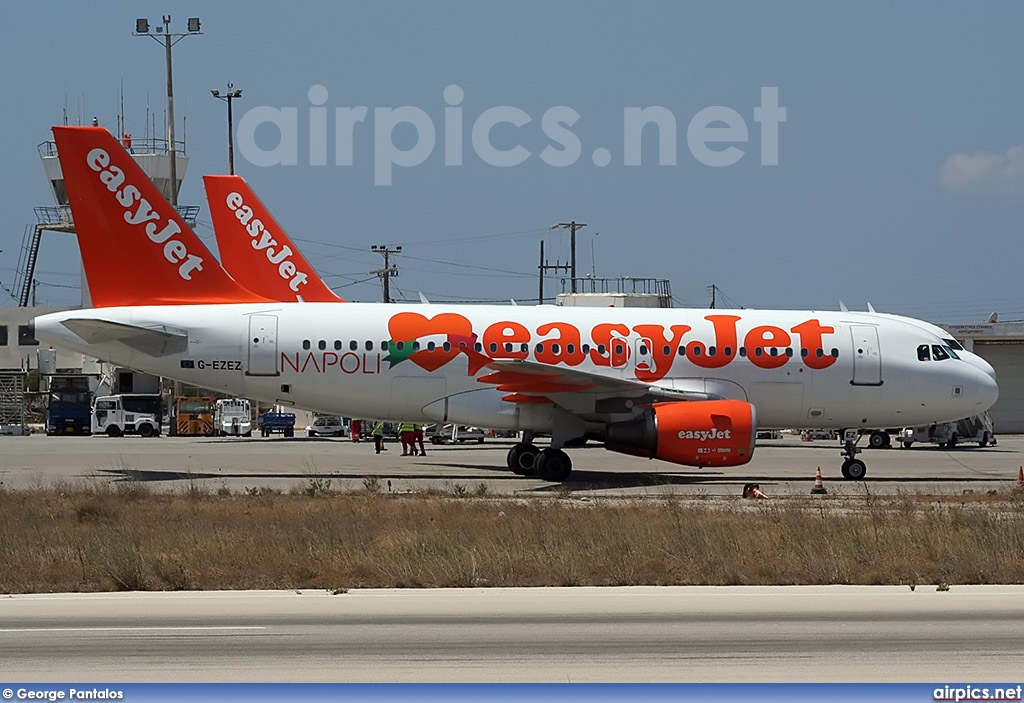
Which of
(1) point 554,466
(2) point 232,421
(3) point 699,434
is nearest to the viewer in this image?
(3) point 699,434

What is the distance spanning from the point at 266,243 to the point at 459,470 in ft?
43.8

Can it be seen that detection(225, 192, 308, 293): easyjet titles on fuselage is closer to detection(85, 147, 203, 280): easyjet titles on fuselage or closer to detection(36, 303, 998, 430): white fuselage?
detection(85, 147, 203, 280): easyjet titles on fuselage

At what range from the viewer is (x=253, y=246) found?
40906 mm

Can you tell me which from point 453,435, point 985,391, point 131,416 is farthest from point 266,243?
point 131,416

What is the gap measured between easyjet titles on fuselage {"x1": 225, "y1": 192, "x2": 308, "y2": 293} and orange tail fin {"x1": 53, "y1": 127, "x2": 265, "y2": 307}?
11.1m

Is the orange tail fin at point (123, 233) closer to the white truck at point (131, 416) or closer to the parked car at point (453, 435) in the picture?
the parked car at point (453, 435)

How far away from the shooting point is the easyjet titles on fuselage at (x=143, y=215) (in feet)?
88.3

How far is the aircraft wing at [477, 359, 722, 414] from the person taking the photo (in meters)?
25.8

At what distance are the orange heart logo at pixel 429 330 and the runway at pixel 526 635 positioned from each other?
47.0 feet

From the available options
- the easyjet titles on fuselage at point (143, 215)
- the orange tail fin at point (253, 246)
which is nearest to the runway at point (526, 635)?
the easyjet titles on fuselage at point (143, 215)

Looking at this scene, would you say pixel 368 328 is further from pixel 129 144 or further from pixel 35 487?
pixel 129 144

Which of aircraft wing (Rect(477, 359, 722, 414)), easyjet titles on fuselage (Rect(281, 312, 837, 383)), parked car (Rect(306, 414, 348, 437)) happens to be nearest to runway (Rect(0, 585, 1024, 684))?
aircraft wing (Rect(477, 359, 722, 414))

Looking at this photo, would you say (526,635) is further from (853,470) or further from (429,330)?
(853,470)

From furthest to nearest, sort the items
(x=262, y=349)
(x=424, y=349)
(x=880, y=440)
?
(x=880, y=440), (x=424, y=349), (x=262, y=349)
